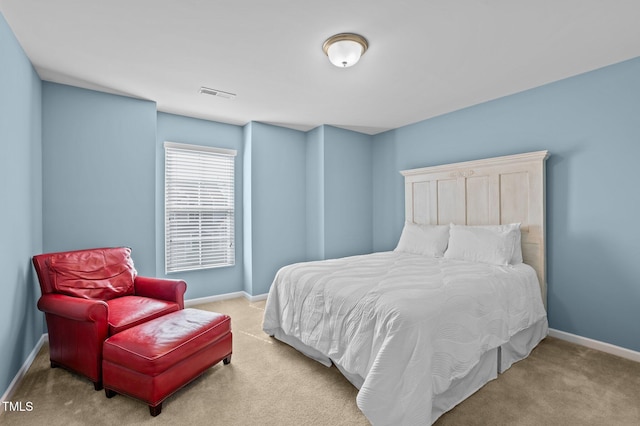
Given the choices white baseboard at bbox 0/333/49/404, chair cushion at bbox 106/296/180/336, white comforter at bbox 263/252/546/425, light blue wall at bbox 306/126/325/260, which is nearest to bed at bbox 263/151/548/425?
white comforter at bbox 263/252/546/425

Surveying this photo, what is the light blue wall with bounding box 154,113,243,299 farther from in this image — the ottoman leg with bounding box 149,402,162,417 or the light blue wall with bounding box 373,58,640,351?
the light blue wall with bounding box 373,58,640,351

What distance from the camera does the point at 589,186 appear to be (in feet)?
9.47


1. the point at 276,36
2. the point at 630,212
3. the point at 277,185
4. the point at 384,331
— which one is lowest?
the point at 384,331

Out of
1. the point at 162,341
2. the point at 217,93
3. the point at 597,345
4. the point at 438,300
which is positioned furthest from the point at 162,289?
the point at 597,345

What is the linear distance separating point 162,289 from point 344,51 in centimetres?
258

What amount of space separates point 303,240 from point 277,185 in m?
1.00

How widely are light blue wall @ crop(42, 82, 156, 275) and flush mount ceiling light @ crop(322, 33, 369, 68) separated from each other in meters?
2.40

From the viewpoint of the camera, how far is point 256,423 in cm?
184

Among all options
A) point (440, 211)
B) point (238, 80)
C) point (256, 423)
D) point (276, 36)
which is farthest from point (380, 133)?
point (256, 423)

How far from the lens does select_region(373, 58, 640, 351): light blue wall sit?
8.77 ft

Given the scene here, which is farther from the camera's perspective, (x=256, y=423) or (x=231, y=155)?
(x=231, y=155)

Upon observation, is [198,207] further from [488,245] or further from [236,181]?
[488,245]

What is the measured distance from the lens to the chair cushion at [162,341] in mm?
1929

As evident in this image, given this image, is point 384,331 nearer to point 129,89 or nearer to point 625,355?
point 625,355
